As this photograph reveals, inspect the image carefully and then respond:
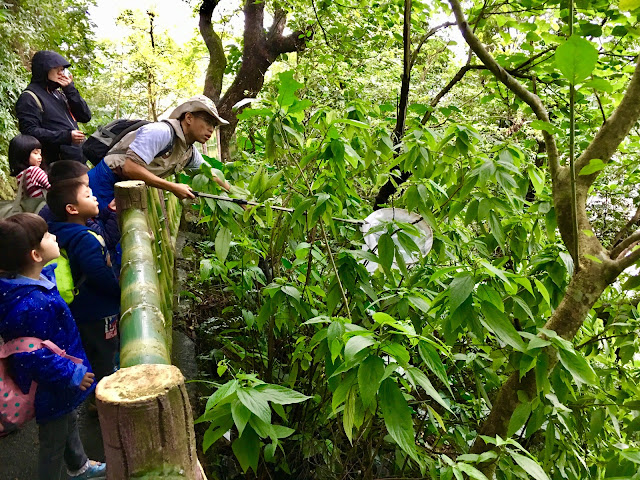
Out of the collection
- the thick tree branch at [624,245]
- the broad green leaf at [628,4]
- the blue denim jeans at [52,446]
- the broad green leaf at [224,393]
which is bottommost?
the blue denim jeans at [52,446]

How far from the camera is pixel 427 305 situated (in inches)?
67.7

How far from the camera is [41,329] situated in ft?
6.25

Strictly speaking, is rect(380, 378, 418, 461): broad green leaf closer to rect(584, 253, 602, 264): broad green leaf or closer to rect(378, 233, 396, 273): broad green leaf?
rect(378, 233, 396, 273): broad green leaf

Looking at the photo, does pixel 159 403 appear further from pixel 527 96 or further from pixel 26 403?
pixel 527 96

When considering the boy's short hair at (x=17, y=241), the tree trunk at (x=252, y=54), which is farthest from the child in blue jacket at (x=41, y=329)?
the tree trunk at (x=252, y=54)

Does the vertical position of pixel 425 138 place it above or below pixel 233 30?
below

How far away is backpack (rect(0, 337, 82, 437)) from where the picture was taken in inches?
73.2

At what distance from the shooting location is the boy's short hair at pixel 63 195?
8.05 ft

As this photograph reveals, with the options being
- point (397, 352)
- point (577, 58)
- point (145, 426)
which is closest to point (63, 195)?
point (145, 426)

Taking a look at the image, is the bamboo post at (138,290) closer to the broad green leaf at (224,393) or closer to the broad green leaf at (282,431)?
the broad green leaf at (224,393)

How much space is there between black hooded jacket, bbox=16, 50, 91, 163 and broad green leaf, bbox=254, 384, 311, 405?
3336 mm

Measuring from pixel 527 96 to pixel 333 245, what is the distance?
145cm

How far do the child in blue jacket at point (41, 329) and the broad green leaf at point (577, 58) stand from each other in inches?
80.0

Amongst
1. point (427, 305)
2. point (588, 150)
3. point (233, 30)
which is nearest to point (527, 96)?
point (588, 150)
